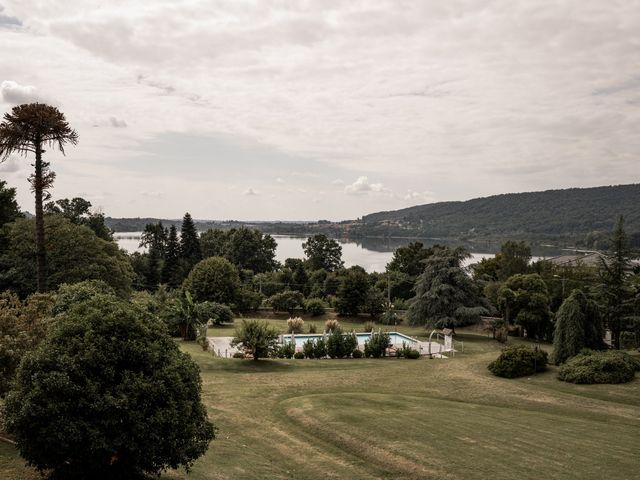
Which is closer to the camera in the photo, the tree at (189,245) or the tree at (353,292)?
the tree at (353,292)

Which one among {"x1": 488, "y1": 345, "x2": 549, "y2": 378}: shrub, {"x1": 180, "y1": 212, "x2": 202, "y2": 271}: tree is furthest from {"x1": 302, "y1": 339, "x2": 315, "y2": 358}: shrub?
{"x1": 180, "y1": 212, "x2": 202, "y2": 271}: tree

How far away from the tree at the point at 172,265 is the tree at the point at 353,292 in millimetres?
27862

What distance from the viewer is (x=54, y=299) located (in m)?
14.6

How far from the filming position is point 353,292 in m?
44.9

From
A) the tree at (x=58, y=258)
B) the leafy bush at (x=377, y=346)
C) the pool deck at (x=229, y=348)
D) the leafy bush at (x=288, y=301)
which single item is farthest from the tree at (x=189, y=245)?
the leafy bush at (x=377, y=346)

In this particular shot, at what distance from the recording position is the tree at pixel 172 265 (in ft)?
216

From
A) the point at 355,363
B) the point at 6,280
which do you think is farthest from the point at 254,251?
the point at 355,363

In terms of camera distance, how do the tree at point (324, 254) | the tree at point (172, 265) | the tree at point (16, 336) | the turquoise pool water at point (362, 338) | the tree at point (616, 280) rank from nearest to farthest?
the tree at point (16, 336) → the tree at point (616, 280) → the turquoise pool water at point (362, 338) → the tree at point (172, 265) → the tree at point (324, 254)

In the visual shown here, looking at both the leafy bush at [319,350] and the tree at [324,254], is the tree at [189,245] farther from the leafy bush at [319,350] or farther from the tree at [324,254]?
the leafy bush at [319,350]

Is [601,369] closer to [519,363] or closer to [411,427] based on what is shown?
[519,363]

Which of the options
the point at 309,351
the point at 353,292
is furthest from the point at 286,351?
the point at 353,292

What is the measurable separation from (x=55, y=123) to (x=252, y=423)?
13899mm

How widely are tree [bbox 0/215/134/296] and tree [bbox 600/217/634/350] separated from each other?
26329 millimetres

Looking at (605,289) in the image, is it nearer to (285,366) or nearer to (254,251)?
(285,366)
